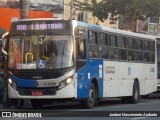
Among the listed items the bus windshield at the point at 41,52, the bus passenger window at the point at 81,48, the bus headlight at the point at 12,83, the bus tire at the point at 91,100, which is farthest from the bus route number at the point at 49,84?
the bus tire at the point at 91,100

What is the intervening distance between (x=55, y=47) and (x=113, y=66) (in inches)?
180

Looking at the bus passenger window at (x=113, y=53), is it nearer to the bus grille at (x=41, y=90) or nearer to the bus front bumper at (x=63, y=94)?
the bus front bumper at (x=63, y=94)

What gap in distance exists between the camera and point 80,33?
21.2 m

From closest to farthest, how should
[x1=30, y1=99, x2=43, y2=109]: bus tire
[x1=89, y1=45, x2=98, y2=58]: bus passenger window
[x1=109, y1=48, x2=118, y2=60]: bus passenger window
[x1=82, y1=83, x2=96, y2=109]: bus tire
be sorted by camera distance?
[x1=82, y1=83, x2=96, y2=109]: bus tire
[x1=89, y1=45, x2=98, y2=58]: bus passenger window
[x1=30, y1=99, x2=43, y2=109]: bus tire
[x1=109, y1=48, x2=118, y2=60]: bus passenger window

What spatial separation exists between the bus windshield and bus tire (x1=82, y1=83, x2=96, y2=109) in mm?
1935

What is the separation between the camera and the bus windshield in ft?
66.6

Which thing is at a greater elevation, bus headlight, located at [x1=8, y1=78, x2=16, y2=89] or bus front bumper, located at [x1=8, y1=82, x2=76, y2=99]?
bus headlight, located at [x1=8, y1=78, x2=16, y2=89]

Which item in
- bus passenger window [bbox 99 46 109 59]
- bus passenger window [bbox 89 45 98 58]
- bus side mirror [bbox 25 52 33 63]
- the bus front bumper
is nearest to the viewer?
the bus front bumper

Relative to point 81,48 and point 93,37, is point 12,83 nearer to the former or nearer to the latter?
point 81,48

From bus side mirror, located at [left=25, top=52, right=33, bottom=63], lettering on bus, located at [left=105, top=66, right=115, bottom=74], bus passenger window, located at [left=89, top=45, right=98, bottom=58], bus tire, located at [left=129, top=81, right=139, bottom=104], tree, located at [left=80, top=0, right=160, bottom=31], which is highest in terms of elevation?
tree, located at [left=80, top=0, right=160, bottom=31]

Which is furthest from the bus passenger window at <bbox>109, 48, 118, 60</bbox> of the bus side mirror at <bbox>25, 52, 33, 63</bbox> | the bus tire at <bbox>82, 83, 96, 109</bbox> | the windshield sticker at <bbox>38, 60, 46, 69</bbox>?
the bus side mirror at <bbox>25, 52, 33, 63</bbox>

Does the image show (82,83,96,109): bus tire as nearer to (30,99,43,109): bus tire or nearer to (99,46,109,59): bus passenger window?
(99,46,109,59): bus passenger window

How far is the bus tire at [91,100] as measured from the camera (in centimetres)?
2156

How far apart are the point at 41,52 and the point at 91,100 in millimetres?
2940
